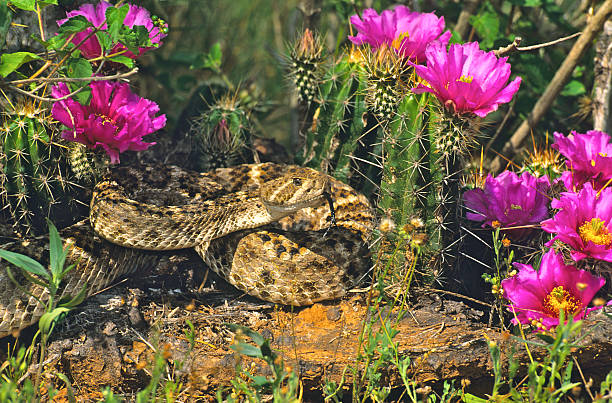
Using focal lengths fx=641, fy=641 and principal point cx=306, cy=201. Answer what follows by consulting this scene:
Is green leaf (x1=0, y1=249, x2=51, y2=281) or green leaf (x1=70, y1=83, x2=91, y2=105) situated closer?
green leaf (x1=0, y1=249, x2=51, y2=281)

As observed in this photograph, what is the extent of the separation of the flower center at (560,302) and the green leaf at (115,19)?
3335 millimetres

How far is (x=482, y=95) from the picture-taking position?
438cm

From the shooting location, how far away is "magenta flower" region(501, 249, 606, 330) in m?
4.20

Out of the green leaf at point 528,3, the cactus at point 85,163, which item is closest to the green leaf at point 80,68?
the cactus at point 85,163

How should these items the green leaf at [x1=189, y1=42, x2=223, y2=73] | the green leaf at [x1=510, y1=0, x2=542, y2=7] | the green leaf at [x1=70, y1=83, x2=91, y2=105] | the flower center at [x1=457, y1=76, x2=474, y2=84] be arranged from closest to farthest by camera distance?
1. the green leaf at [x1=70, y1=83, x2=91, y2=105]
2. the flower center at [x1=457, y1=76, x2=474, y2=84]
3. the green leaf at [x1=510, y1=0, x2=542, y2=7]
4. the green leaf at [x1=189, y1=42, x2=223, y2=73]

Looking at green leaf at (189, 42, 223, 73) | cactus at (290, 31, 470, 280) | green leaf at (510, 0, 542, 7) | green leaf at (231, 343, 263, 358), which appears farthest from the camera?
green leaf at (189, 42, 223, 73)

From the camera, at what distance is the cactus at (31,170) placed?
4.75m

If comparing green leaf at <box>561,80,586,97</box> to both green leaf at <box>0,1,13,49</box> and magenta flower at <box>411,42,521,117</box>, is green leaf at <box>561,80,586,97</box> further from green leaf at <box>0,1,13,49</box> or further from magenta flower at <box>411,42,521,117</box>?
green leaf at <box>0,1,13,49</box>

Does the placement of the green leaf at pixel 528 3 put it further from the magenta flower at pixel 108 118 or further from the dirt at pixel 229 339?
the magenta flower at pixel 108 118

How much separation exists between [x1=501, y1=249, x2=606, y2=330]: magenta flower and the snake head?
1527mm

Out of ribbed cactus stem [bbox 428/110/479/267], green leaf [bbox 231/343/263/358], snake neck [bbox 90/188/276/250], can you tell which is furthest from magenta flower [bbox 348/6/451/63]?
green leaf [bbox 231/343/263/358]

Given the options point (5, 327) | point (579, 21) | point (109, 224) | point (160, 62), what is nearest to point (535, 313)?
point (109, 224)

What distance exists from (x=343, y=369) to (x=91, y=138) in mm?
2540

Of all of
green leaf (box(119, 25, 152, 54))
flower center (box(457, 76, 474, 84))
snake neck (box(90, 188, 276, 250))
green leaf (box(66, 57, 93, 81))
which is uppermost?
green leaf (box(119, 25, 152, 54))
